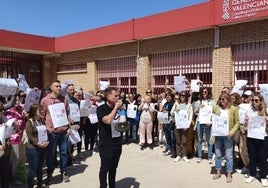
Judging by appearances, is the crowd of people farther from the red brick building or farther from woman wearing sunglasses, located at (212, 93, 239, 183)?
the red brick building

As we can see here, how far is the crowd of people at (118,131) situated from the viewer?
4.88 meters

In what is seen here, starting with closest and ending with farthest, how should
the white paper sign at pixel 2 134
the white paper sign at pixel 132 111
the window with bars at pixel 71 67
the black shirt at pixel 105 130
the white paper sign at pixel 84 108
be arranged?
the white paper sign at pixel 2 134
the black shirt at pixel 105 130
the white paper sign at pixel 84 108
the white paper sign at pixel 132 111
the window with bars at pixel 71 67

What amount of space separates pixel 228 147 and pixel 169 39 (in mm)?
7362

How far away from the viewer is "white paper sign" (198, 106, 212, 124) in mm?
7361

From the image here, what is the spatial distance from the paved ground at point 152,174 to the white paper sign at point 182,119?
900mm

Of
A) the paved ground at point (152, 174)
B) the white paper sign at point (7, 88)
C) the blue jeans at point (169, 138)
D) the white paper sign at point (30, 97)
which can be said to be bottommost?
the paved ground at point (152, 174)

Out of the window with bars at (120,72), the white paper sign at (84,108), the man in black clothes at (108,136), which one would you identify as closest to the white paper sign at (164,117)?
the white paper sign at (84,108)

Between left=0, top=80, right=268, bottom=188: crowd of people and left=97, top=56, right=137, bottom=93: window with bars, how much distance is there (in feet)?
16.7

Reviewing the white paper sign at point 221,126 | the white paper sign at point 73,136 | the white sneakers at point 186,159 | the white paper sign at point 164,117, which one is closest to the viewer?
the white paper sign at point 221,126

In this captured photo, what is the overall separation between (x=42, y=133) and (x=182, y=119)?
3514mm

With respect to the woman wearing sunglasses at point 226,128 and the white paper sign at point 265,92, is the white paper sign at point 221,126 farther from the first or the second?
the white paper sign at point 265,92

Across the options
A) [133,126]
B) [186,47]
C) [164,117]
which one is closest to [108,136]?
[164,117]

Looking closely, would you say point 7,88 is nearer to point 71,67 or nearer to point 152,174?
point 152,174

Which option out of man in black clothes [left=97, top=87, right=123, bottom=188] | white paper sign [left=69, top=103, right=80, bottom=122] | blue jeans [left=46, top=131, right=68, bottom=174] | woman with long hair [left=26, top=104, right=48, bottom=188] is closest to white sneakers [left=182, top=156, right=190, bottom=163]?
white paper sign [left=69, top=103, right=80, bottom=122]
